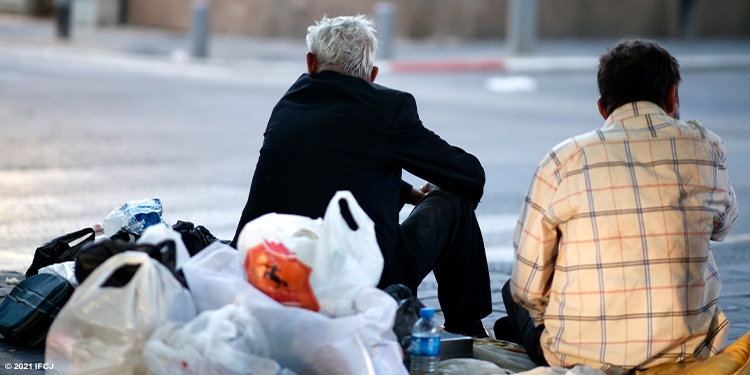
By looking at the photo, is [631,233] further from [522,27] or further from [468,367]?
[522,27]

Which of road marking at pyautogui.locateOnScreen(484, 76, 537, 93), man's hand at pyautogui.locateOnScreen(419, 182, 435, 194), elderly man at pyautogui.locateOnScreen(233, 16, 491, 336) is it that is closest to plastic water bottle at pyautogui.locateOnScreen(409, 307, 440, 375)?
elderly man at pyautogui.locateOnScreen(233, 16, 491, 336)

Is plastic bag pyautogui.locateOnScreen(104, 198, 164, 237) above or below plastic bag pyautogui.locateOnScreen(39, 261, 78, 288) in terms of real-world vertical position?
above

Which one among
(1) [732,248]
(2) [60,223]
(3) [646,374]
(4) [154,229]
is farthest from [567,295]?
(2) [60,223]

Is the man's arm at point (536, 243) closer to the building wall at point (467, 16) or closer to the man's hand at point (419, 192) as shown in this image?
the man's hand at point (419, 192)

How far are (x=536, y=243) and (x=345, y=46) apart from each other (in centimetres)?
105

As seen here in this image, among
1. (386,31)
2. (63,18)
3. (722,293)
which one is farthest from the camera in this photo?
(63,18)

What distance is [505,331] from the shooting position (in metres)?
4.19

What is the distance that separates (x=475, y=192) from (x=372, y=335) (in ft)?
3.73

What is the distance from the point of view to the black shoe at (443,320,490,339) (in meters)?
4.25

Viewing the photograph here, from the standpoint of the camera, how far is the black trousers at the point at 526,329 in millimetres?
3602

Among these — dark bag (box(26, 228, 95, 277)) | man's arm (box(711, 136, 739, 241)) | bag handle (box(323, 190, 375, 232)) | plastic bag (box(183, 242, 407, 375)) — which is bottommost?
dark bag (box(26, 228, 95, 277))

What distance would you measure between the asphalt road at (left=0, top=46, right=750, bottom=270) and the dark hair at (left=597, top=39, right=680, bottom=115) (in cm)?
115

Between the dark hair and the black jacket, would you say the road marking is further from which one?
the dark hair

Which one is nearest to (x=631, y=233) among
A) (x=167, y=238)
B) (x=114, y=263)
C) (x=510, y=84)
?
(x=167, y=238)
